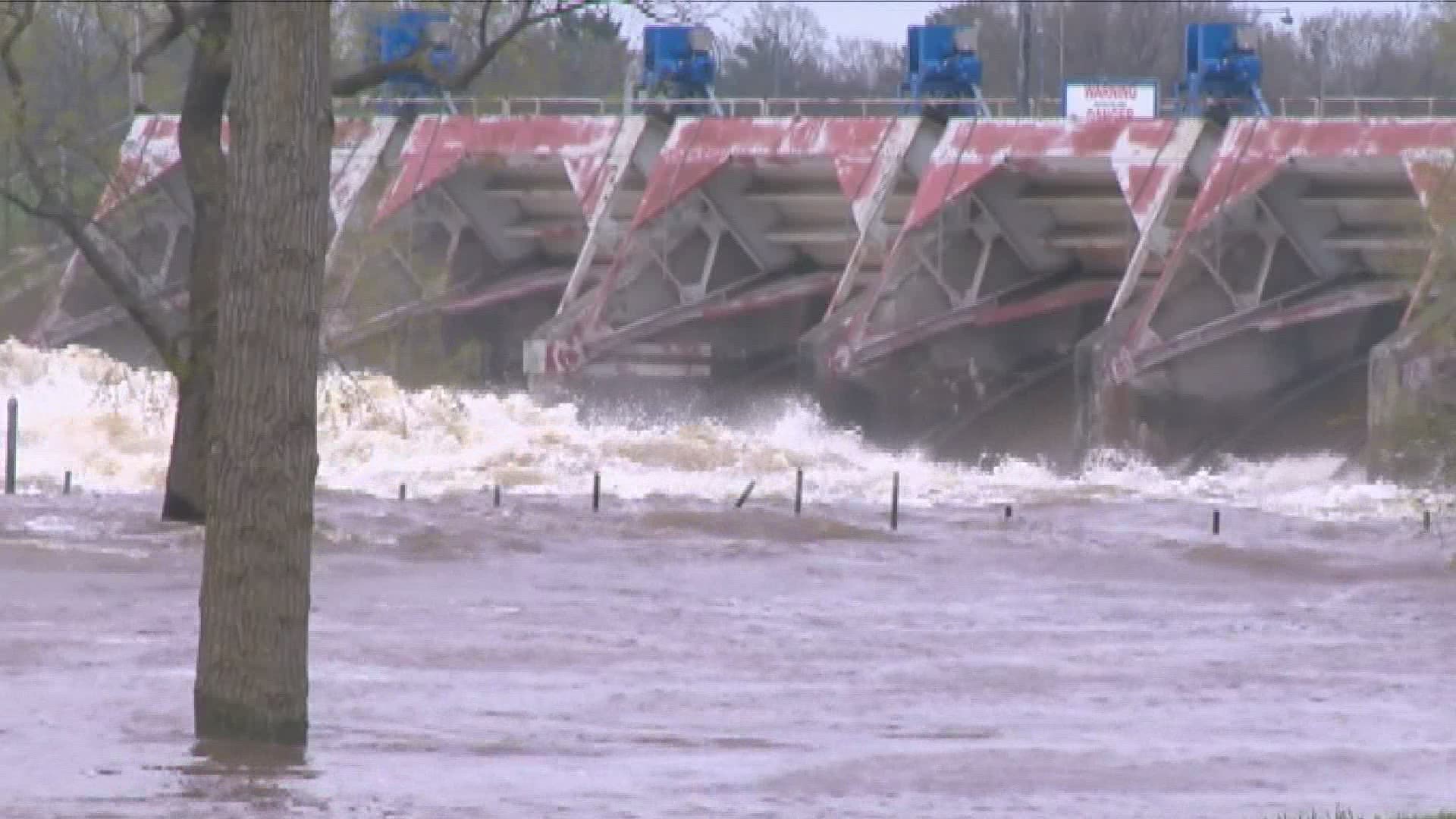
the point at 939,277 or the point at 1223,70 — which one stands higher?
the point at 1223,70

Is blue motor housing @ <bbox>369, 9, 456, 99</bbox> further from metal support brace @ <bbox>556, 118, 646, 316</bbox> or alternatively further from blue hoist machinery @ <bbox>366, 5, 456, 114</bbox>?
metal support brace @ <bbox>556, 118, 646, 316</bbox>

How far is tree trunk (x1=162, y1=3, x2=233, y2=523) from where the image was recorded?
2427 cm

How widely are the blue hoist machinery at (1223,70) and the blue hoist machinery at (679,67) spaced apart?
8.28 metres

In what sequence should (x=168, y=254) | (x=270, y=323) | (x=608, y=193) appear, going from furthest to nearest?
(x=168, y=254) → (x=608, y=193) → (x=270, y=323)

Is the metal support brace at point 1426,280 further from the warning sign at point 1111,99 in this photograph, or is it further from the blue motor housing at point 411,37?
the warning sign at point 1111,99

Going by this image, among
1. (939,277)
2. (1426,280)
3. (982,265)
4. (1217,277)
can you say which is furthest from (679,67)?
(1426,280)

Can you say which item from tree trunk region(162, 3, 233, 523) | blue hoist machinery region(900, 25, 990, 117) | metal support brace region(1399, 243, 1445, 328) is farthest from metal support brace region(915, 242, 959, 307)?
tree trunk region(162, 3, 233, 523)

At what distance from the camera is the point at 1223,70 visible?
4600 cm

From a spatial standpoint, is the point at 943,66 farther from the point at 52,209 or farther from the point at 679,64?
the point at 52,209

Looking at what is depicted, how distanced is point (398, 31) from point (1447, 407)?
11656 millimetres

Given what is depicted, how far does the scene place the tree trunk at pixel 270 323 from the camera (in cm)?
1150

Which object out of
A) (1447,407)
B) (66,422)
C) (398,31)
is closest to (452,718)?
(1447,407)

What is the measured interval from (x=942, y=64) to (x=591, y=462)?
11.3 m

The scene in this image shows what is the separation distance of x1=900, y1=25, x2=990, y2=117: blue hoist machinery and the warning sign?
4.68m
